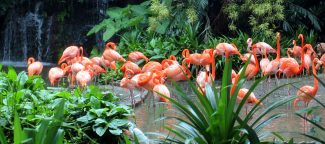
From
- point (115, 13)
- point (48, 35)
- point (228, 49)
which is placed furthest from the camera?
point (48, 35)

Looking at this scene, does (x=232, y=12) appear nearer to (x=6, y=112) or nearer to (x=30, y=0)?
(x=30, y=0)

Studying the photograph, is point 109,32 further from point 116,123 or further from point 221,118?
point 221,118

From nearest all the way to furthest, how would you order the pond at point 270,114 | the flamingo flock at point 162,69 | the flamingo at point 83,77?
the pond at point 270,114
the flamingo flock at point 162,69
the flamingo at point 83,77

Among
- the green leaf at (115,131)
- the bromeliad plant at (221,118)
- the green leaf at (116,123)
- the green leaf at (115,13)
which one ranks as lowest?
the green leaf at (115,131)

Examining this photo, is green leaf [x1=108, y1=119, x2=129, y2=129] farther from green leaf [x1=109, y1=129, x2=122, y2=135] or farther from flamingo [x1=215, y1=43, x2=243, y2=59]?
flamingo [x1=215, y1=43, x2=243, y2=59]

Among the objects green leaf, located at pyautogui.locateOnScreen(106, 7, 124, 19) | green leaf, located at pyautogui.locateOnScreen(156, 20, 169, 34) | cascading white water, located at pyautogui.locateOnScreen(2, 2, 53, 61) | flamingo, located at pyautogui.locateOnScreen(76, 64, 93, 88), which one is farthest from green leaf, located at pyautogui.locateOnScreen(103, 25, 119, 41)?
flamingo, located at pyautogui.locateOnScreen(76, 64, 93, 88)

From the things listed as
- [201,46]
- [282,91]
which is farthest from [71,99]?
[201,46]

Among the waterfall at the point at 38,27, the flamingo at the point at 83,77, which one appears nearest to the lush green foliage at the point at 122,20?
the waterfall at the point at 38,27

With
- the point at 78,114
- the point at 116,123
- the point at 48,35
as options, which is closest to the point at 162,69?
the point at 78,114

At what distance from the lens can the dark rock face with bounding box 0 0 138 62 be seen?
1373 cm

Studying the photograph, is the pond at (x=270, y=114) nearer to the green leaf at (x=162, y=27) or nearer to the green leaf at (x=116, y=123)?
the green leaf at (x=116, y=123)

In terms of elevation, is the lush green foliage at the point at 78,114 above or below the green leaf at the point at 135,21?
below

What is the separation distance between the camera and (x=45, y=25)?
13.9m

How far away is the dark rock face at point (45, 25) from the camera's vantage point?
45.0ft
